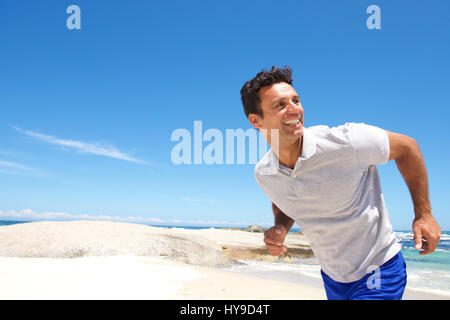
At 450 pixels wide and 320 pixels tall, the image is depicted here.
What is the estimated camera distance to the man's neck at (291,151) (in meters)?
2.25

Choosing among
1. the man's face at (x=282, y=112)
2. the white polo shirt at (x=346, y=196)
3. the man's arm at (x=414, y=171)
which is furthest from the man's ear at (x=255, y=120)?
the man's arm at (x=414, y=171)

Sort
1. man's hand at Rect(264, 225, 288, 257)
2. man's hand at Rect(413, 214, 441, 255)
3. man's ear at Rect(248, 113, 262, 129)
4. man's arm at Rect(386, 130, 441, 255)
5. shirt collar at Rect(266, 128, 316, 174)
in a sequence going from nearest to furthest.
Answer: man's hand at Rect(413, 214, 441, 255) → man's arm at Rect(386, 130, 441, 255) → shirt collar at Rect(266, 128, 316, 174) → man's hand at Rect(264, 225, 288, 257) → man's ear at Rect(248, 113, 262, 129)

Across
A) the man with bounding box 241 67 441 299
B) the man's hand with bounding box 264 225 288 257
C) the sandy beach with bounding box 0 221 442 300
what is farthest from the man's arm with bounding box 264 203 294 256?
the sandy beach with bounding box 0 221 442 300

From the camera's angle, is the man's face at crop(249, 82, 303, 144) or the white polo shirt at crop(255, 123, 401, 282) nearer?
the white polo shirt at crop(255, 123, 401, 282)

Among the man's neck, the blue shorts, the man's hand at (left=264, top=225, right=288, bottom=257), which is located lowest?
the blue shorts

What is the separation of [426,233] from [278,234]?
0.98m

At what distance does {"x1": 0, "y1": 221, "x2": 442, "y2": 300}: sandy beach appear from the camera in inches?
243

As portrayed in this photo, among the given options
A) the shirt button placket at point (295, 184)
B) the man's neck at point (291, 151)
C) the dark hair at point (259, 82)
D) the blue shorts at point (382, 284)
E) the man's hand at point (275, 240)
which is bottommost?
the blue shorts at point (382, 284)

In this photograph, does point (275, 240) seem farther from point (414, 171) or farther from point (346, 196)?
point (414, 171)

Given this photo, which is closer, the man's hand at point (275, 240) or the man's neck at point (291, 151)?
the man's neck at point (291, 151)

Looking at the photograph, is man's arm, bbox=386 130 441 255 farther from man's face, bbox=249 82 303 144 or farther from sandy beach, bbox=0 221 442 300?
sandy beach, bbox=0 221 442 300

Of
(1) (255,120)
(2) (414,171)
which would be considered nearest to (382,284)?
(2) (414,171)

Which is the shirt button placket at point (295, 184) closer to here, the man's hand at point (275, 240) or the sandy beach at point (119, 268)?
the man's hand at point (275, 240)
